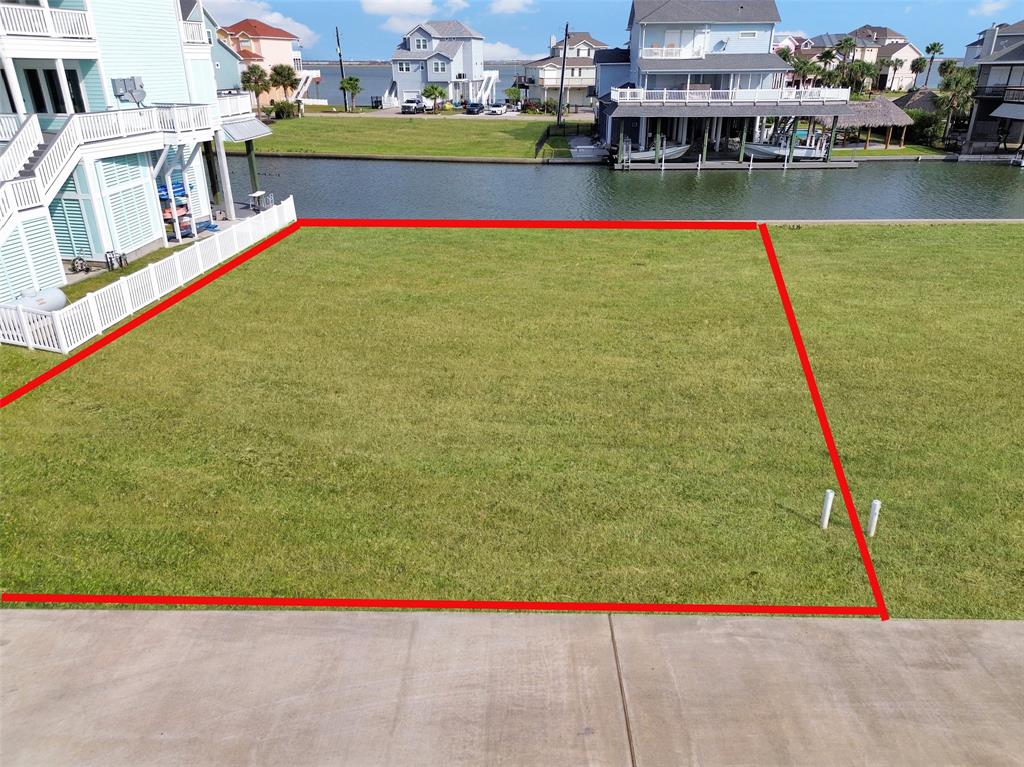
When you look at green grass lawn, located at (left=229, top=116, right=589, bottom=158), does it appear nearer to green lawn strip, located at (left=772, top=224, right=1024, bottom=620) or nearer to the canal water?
the canal water

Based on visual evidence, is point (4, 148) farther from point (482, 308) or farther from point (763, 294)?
point (763, 294)

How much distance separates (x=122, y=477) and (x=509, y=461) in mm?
5705

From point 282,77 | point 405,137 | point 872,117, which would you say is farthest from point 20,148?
point 282,77

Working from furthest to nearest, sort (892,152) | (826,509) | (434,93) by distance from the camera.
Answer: (434,93) < (892,152) < (826,509)

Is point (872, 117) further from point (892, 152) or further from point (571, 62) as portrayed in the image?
point (571, 62)

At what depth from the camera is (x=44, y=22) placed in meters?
18.0

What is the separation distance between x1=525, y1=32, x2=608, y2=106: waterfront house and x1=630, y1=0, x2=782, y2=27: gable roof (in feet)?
131

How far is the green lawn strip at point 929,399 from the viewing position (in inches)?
331

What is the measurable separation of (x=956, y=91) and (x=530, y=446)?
58.4m

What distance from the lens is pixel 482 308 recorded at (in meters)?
17.7

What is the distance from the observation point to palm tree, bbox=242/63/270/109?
71938 mm

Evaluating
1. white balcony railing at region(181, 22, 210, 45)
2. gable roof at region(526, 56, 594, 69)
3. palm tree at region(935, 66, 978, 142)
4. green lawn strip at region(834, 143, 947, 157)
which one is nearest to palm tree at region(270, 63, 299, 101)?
gable roof at region(526, 56, 594, 69)

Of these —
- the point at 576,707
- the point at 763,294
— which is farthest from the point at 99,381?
the point at 763,294
